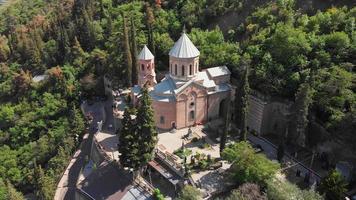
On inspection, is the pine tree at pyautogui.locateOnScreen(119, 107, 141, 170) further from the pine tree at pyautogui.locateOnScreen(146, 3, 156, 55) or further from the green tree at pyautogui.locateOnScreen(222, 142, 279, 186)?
the pine tree at pyautogui.locateOnScreen(146, 3, 156, 55)

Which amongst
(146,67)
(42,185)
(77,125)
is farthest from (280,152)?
(77,125)

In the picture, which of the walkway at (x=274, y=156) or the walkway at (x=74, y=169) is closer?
the walkway at (x=274, y=156)

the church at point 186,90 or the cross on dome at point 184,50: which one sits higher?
the cross on dome at point 184,50

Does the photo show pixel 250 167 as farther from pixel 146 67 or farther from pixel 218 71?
pixel 146 67

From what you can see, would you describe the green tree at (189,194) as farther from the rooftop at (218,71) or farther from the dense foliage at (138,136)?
the rooftop at (218,71)

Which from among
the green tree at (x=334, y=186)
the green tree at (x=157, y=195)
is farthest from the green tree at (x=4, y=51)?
the green tree at (x=334, y=186)

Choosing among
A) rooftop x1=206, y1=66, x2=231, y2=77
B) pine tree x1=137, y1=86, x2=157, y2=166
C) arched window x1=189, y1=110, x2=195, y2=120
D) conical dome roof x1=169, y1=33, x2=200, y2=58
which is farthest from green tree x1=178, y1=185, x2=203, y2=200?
rooftop x1=206, y1=66, x2=231, y2=77

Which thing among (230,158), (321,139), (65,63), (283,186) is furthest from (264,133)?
(65,63)
